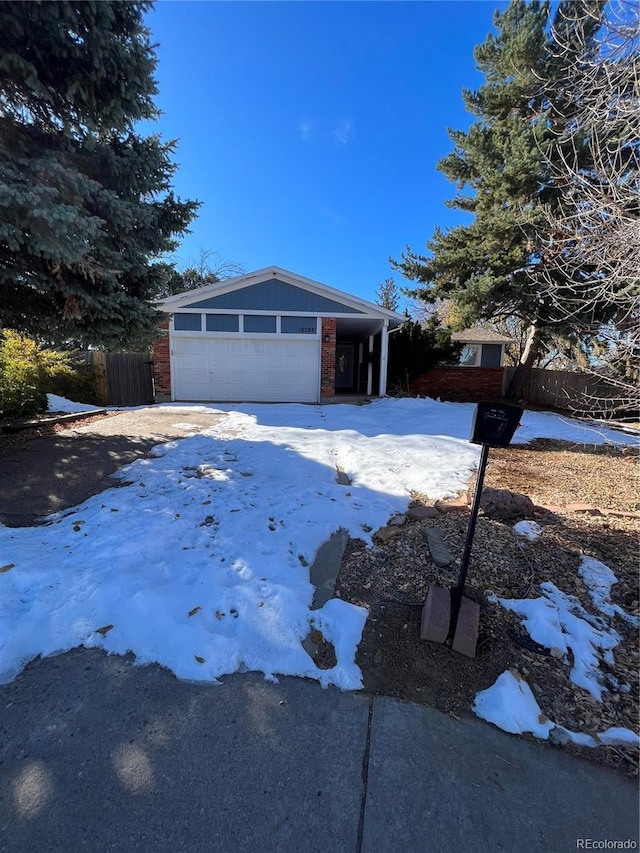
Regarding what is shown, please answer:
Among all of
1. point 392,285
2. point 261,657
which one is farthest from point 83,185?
point 392,285

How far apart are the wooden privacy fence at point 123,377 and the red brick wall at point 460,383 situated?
393 inches

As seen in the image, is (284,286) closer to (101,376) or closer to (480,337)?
(101,376)

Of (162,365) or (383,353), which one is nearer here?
(162,365)

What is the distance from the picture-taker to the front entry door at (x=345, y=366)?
64.6 ft

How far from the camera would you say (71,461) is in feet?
17.3

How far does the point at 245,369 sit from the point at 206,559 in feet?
32.6

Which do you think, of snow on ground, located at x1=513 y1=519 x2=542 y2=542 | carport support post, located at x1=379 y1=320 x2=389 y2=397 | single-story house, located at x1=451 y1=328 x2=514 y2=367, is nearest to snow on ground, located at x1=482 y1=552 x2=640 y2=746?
snow on ground, located at x1=513 y1=519 x2=542 y2=542

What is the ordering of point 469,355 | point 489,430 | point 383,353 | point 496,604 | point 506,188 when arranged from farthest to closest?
point 469,355, point 383,353, point 506,188, point 496,604, point 489,430

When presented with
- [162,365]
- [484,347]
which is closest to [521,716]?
[162,365]

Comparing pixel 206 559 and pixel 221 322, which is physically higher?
pixel 221 322

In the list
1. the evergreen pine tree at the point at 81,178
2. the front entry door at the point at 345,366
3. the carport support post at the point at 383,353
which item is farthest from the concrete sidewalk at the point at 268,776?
the front entry door at the point at 345,366

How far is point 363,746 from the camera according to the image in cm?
166

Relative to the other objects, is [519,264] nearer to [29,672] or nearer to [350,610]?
[350,610]

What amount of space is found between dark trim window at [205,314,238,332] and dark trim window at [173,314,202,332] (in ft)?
0.92
